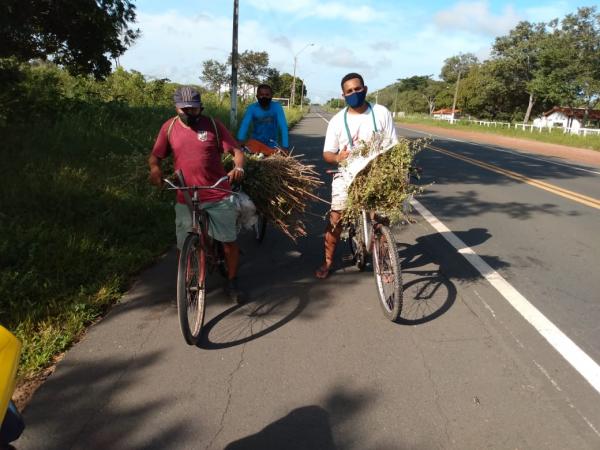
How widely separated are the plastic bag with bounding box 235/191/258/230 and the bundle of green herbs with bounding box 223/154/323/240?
0.51ft

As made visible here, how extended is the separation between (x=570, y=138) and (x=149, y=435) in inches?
1386

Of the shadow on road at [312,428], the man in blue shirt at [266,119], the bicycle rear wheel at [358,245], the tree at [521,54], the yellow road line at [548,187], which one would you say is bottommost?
the shadow on road at [312,428]

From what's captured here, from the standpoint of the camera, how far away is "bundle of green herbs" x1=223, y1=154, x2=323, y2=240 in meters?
4.78

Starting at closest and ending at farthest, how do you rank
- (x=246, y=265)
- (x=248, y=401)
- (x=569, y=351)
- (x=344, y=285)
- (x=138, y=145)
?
(x=248, y=401) → (x=569, y=351) → (x=344, y=285) → (x=246, y=265) → (x=138, y=145)

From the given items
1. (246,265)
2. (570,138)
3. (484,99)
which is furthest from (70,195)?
(484,99)

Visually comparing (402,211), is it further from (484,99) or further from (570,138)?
(484,99)

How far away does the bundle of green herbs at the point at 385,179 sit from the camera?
3998 millimetres

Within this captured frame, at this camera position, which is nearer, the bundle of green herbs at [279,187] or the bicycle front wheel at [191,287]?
the bicycle front wheel at [191,287]

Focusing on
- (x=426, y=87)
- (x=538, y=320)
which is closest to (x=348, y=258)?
(x=538, y=320)

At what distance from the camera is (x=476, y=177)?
478 inches

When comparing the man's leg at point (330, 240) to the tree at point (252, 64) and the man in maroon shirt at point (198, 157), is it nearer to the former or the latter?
the man in maroon shirt at point (198, 157)

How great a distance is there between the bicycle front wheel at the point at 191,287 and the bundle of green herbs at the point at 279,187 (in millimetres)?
1093

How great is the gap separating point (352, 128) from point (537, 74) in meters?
62.9

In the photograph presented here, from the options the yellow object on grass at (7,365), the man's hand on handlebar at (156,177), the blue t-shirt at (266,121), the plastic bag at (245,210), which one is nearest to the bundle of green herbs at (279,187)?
the plastic bag at (245,210)
